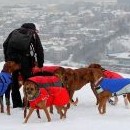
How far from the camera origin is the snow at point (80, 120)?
670cm

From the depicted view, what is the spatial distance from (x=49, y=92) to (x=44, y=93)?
13 cm

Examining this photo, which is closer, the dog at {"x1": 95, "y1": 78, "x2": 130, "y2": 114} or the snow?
the snow

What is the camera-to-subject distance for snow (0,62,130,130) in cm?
670

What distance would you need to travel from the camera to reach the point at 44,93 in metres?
6.98

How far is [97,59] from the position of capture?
30.6m

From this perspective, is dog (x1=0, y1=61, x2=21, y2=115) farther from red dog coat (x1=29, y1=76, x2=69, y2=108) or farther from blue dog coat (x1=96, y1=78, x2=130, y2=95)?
blue dog coat (x1=96, y1=78, x2=130, y2=95)

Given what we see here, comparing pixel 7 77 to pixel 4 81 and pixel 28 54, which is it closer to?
pixel 4 81

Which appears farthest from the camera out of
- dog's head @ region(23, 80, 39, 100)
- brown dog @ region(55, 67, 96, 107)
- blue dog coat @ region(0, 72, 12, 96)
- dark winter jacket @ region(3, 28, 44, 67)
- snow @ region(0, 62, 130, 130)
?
brown dog @ region(55, 67, 96, 107)

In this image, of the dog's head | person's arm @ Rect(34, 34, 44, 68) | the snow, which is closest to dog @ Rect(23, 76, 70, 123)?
the dog's head

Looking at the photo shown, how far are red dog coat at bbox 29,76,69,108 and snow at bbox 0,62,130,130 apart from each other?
0.32 meters

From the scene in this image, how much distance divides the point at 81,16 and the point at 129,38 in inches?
674

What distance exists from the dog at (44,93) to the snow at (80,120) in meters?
0.27

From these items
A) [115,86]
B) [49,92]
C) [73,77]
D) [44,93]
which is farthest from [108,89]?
[44,93]

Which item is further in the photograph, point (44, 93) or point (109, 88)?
point (109, 88)
